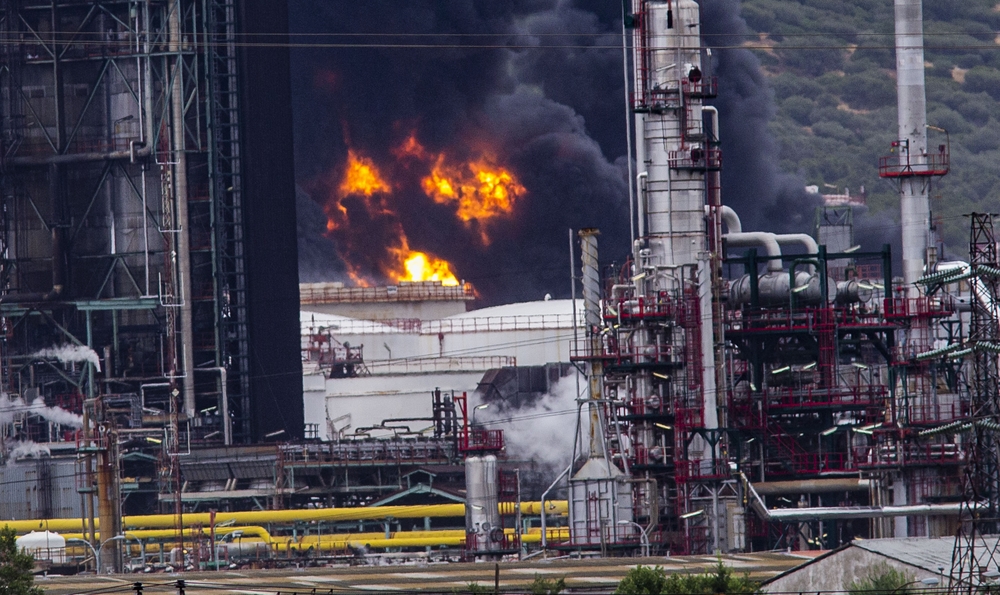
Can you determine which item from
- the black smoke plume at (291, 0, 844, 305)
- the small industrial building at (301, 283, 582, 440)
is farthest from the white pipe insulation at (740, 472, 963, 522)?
the black smoke plume at (291, 0, 844, 305)

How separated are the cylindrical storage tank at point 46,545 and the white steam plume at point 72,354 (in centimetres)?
1522

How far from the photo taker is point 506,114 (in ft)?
419

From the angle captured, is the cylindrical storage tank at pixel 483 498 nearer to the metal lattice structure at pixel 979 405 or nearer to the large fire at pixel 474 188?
the metal lattice structure at pixel 979 405

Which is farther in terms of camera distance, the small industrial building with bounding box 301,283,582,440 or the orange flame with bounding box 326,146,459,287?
the orange flame with bounding box 326,146,459,287

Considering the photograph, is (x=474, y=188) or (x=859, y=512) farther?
(x=474, y=188)

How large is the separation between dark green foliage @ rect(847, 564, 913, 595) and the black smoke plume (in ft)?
275

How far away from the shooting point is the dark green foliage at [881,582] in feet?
123

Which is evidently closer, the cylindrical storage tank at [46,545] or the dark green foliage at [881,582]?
the dark green foliage at [881,582]

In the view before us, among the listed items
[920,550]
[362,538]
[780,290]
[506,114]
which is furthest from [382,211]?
[920,550]

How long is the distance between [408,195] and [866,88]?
74.6 meters

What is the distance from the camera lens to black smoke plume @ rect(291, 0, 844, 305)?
407ft

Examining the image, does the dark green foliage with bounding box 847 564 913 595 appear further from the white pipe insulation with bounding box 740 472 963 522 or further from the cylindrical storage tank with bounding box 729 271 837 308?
the cylindrical storage tank with bounding box 729 271 837 308

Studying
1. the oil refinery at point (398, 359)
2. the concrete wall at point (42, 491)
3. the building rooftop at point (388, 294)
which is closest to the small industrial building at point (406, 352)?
the building rooftop at point (388, 294)

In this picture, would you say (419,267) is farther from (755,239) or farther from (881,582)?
(881,582)
